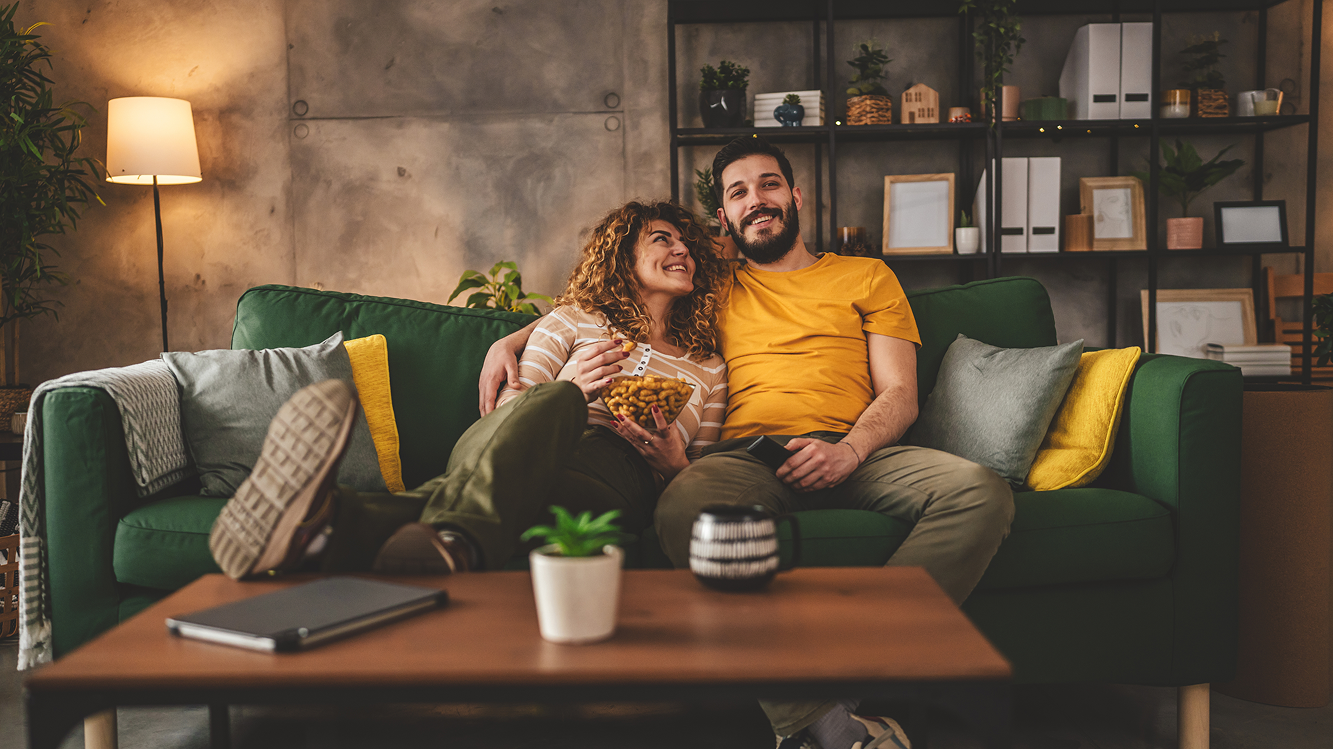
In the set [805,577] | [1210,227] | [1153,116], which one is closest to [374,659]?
[805,577]

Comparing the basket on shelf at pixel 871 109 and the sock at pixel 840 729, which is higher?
the basket on shelf at pixel 871 109

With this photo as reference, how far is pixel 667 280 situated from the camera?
1.98 m

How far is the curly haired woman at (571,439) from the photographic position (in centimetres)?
103

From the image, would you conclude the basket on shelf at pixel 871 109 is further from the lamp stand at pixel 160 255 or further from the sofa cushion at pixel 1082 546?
the lamp stand at pixel 160 255

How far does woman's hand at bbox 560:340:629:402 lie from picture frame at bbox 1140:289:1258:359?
2.65 metres

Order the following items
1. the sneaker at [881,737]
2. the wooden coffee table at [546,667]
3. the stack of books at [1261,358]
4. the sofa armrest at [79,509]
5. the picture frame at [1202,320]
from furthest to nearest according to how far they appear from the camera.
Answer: the picture frame at [1202,320] → the stack of books at [1261,358] → the sofa armrest at [79,509] → the sneaker at [881,737] → the wooden coffee table at [546,667]

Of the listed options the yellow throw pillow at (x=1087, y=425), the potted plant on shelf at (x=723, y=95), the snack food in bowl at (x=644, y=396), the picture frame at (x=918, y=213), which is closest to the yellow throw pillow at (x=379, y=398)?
the snack food in bowl at (x=644, y=396)

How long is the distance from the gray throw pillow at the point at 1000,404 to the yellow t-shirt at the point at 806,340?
15 centimetres

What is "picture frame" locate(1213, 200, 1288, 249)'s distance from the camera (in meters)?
3.37

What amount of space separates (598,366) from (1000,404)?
86 cm

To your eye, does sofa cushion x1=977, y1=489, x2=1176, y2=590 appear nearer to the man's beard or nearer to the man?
the man

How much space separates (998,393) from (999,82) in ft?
6.12

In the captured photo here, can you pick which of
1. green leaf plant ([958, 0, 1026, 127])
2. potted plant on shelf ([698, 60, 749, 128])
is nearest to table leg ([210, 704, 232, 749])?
potted plant on shelf ([698, 60, 749, 128])

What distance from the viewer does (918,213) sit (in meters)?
3.43
